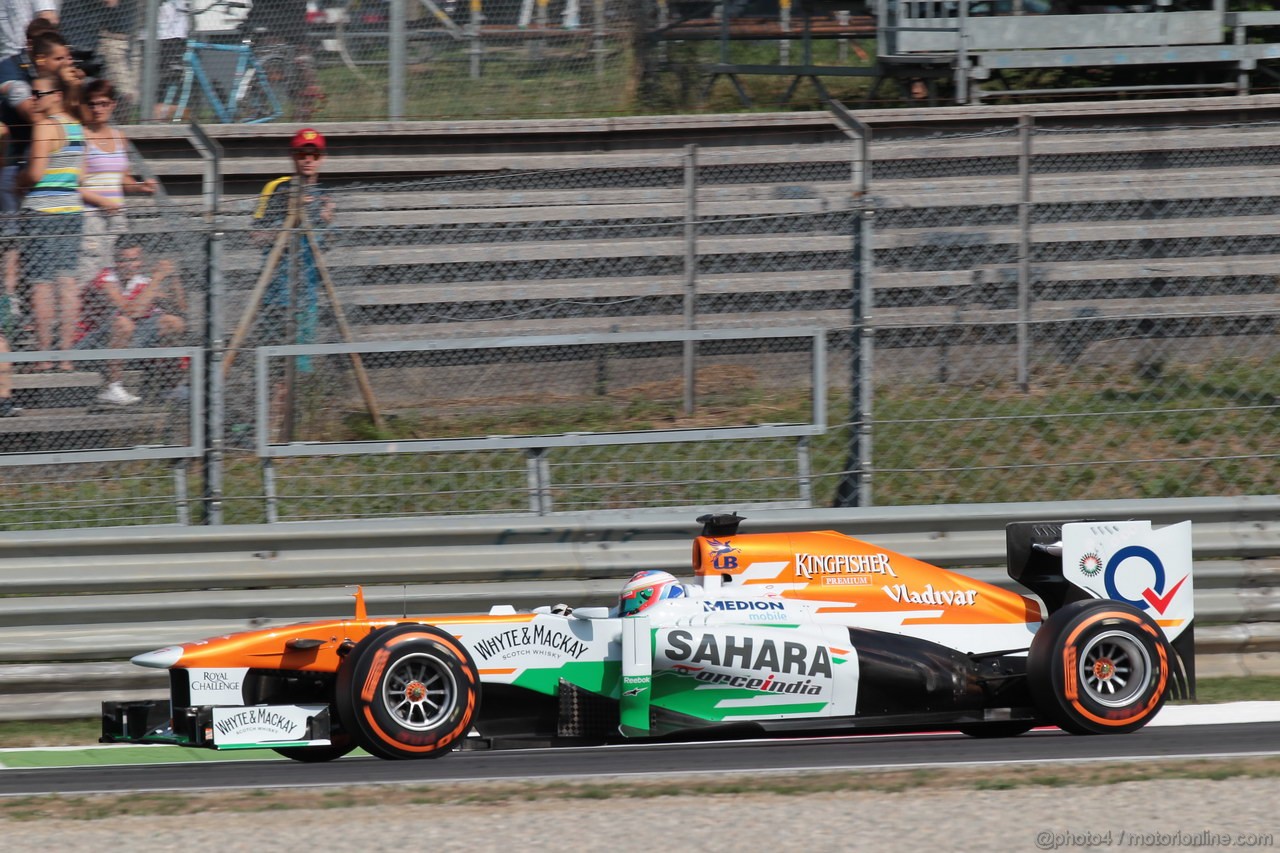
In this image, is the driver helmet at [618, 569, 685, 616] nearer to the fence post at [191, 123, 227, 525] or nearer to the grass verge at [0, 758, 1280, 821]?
the grass verge at [0, 758, 1280, 821]

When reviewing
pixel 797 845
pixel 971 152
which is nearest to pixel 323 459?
pixel 797 845

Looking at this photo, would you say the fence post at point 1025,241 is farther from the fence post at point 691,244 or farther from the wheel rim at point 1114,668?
the wheel rim at point 1114,668

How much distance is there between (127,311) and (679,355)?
8.57 ft

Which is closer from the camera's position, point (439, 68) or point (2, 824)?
point (2, 824)

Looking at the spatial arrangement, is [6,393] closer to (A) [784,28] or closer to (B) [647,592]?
(B) [647,592]

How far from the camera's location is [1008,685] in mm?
6098

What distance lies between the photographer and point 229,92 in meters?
10.8

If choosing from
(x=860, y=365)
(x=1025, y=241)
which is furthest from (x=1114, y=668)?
(x=1025, y=241)

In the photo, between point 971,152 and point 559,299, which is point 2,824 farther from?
point 971,152

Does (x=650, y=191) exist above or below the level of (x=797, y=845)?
above

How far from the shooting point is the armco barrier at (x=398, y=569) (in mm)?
6941

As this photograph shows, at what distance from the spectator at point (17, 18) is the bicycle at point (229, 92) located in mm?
874

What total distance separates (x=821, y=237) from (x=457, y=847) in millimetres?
5253

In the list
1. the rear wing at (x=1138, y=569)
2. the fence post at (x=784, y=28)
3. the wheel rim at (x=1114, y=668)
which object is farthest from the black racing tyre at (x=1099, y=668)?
the fence post at (x=784, y=28)
